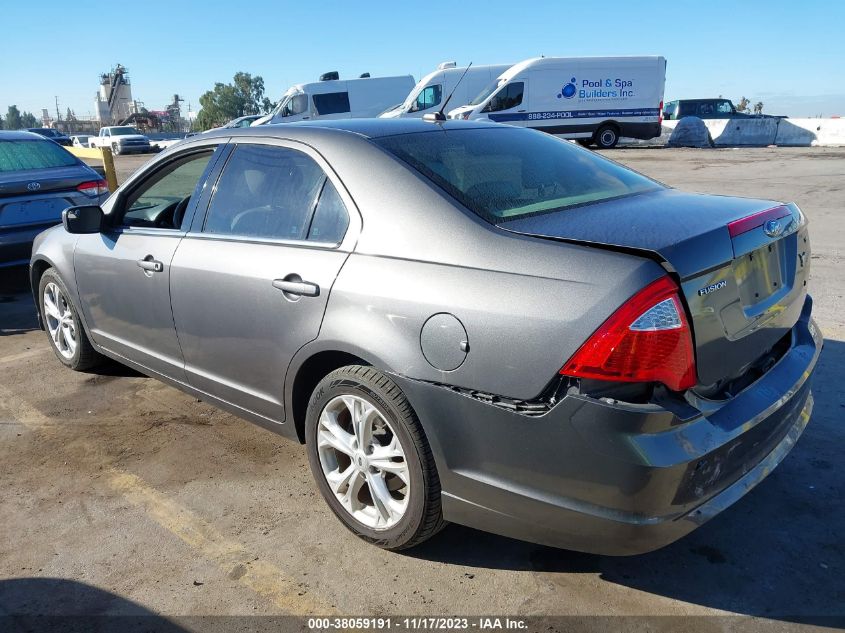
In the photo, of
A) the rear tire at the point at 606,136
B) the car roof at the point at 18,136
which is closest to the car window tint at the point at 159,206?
the car roof at the point at 18,136

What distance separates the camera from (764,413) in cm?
235

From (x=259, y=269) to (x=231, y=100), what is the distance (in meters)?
140

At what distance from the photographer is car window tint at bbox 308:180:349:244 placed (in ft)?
9.16

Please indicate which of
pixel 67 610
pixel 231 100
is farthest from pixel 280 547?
pixel 231 100

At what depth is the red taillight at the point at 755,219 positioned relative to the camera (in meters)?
2.29

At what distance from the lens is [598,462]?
81.0 inches

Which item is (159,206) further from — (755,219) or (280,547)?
(755,219)

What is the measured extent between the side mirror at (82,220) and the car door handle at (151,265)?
0.54 metres

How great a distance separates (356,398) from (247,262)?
34.5 inches

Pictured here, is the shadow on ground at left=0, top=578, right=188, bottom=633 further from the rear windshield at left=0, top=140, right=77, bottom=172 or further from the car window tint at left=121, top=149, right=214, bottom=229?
the rear windshield at left=0, top=140, right=77, bottom=172

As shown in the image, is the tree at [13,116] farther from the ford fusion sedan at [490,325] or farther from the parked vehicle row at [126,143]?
the ford fusion sedan at [490,325]

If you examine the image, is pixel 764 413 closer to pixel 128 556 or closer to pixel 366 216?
pixel 366 216

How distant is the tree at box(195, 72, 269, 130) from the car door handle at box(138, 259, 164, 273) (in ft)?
433

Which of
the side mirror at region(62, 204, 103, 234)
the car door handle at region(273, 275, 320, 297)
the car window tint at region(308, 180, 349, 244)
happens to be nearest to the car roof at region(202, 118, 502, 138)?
the car window tint at region(308, 180, 349, 244)
